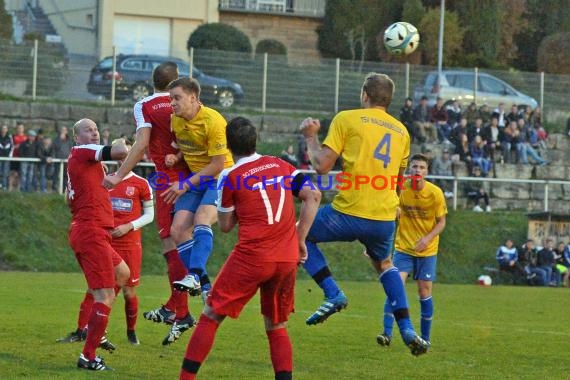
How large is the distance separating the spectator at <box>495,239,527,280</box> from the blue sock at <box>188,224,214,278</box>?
18047 millimetres

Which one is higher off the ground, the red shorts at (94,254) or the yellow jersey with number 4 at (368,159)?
the yellow jersey with number 4 at (368,159)

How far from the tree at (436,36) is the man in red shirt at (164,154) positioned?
36.5 meters

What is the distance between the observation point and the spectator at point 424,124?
34031 millimetres

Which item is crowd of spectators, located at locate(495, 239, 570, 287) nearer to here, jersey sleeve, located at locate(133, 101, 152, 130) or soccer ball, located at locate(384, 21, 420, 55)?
soccer ball, located at locate(384, 21, 420, 55)

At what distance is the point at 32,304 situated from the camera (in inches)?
694

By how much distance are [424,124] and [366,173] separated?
77.5 ft

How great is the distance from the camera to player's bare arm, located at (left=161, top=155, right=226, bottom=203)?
12.1 metres

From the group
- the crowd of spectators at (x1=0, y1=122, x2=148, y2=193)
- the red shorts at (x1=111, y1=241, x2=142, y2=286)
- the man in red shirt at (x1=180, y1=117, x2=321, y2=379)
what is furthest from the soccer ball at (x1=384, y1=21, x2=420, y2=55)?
the man in red shirt at (x1=180, y1=117, x2=321, y2=379)

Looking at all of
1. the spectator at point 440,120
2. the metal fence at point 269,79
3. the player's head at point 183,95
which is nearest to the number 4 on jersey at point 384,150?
the player's head at point 183,95

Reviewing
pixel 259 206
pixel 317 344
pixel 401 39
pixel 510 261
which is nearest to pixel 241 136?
pixel 259 206

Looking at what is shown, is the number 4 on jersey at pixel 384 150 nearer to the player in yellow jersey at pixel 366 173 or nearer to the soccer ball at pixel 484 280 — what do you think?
the player in yellow jersey at pixel 366 173

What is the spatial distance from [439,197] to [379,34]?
117 ft

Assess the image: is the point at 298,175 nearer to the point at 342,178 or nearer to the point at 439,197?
the point at 342,178

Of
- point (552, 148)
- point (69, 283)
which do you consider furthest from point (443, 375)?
point (552, 148)
